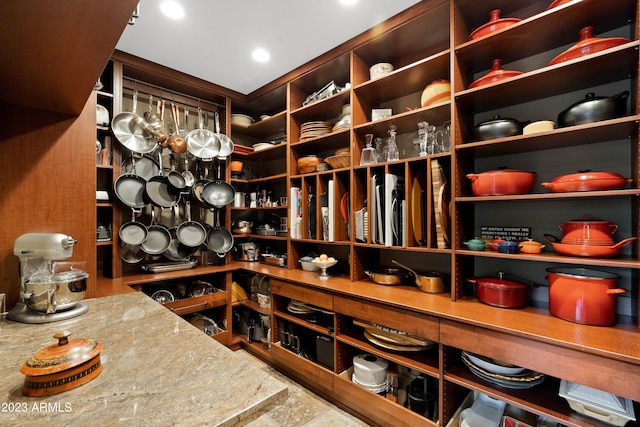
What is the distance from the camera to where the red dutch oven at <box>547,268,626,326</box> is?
1.22 metres

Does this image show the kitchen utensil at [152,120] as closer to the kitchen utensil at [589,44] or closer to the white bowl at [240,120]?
the white bowl at [240,120]

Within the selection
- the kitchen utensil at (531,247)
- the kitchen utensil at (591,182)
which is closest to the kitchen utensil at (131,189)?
the kitchen utensil at (531,247)

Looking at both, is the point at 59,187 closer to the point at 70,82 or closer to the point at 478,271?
the point at 70,82

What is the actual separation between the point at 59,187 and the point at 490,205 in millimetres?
2476

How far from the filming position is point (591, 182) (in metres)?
1.25

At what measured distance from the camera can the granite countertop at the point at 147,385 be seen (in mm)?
620

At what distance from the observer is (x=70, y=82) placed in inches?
43.8

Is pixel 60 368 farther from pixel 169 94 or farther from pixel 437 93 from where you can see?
pixel 169 94

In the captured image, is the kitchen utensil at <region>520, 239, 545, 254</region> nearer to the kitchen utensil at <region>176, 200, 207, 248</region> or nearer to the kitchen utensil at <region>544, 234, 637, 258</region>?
the kitchen utensil at <region>544, 234, 637, 258</region>

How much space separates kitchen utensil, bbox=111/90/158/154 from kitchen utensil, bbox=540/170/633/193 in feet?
9.34

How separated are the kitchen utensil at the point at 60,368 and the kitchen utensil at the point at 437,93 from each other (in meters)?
2.01

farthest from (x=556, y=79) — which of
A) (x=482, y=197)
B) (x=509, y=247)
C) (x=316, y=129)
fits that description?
(x=316, y=129)

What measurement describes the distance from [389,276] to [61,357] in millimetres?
1717

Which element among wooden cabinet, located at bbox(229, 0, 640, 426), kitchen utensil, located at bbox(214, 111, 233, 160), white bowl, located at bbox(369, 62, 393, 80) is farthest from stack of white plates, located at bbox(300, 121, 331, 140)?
kitchen utensil, located at bbox(214, 111, 233, 160)
